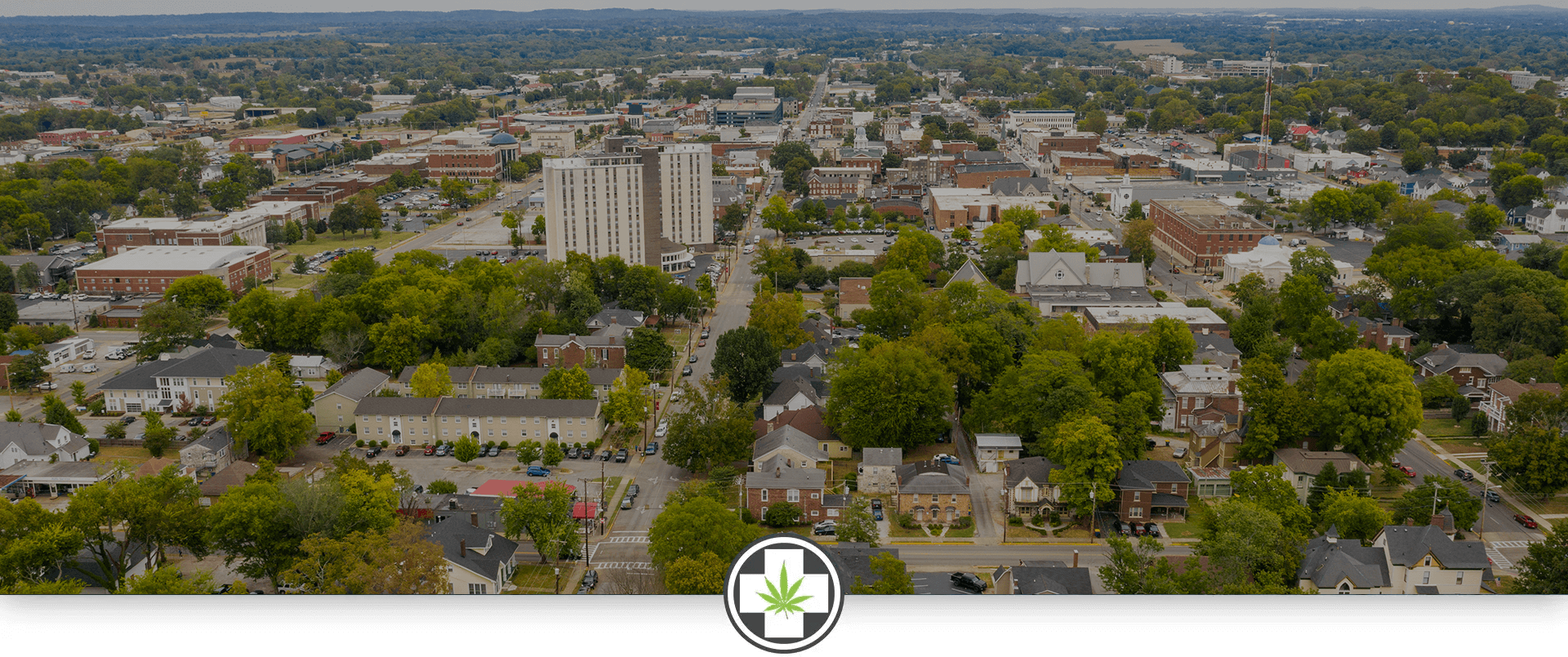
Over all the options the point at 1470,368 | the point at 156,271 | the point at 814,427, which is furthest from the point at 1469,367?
the point at 156,271

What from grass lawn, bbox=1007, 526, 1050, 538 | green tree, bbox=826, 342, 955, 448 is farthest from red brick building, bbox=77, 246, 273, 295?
grass lawn, bbox=1007, 526, 1050, 538

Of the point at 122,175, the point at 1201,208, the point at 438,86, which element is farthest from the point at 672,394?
the point at 438,86

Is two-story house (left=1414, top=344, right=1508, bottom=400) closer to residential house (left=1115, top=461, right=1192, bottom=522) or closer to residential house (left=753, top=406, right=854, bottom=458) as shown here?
residential house (left=1115, top=461, right=1192, bottom=522)

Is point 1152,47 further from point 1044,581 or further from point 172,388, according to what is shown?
point 1044,581

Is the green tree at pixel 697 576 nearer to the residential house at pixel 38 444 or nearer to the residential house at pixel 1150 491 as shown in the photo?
the residential house at pixel 1150 491

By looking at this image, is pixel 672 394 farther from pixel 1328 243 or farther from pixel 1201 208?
pixel 1328 243
